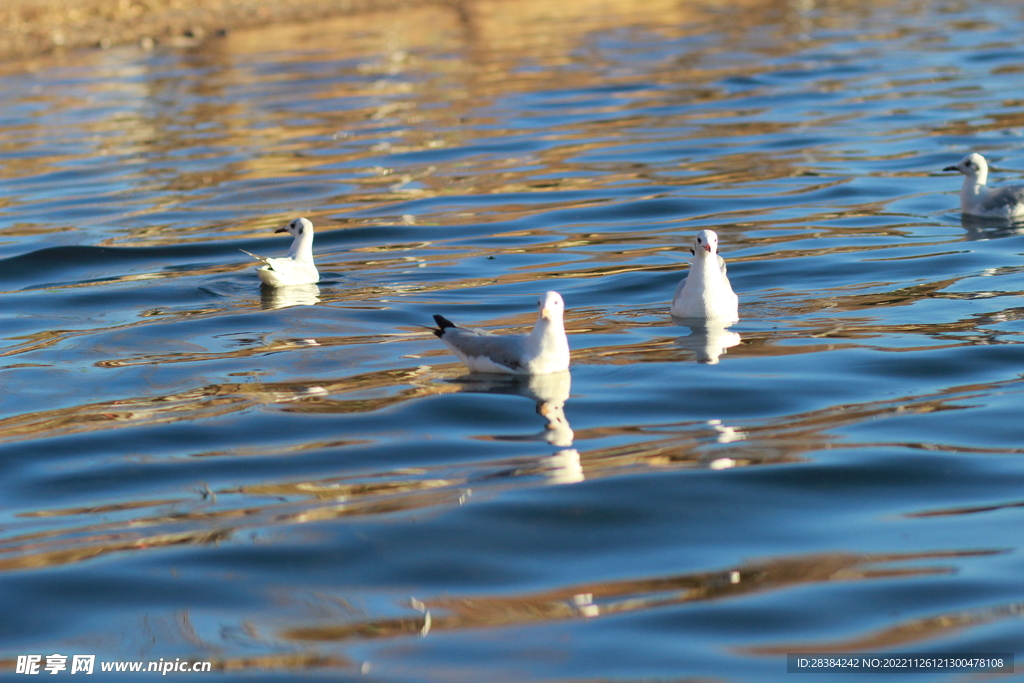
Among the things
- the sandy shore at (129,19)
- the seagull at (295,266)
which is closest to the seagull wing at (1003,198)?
the seagull at (295,266)

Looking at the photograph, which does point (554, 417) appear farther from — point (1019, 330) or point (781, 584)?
point (1019, 330)

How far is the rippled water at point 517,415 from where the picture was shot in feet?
21.2

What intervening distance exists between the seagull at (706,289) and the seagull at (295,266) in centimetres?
420

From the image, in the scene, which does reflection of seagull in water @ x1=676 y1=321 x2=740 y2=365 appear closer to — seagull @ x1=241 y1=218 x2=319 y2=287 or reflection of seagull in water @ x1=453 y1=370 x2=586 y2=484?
reflection of seagull in water @ x1=453 y1=370 x2=586 y2=484

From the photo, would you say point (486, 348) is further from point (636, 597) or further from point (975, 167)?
point (975, 167)

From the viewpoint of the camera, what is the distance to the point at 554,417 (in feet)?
30.2

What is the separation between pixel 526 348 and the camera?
9766 millimetres

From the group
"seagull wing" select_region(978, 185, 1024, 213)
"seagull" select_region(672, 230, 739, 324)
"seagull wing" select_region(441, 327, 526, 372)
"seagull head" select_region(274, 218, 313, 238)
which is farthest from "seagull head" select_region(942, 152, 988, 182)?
"seagull wing" select_region(441, 327, 526, 372)

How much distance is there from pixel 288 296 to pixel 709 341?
4.43m

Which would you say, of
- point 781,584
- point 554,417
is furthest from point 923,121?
point 781,584

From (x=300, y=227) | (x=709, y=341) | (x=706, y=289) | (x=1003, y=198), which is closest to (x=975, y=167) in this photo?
(x=1003, y=198)

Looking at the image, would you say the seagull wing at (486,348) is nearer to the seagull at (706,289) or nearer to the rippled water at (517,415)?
the rippled water at (517,415)

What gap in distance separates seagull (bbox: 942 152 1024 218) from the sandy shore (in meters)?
30.7

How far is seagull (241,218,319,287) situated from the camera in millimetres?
13492
